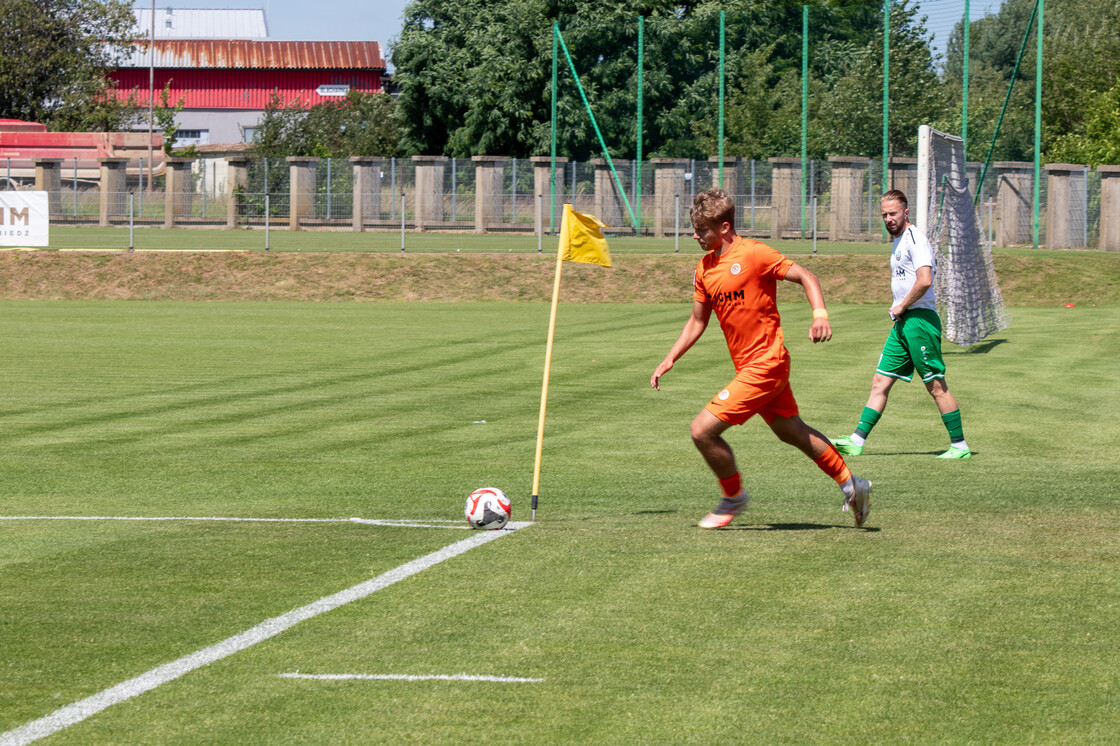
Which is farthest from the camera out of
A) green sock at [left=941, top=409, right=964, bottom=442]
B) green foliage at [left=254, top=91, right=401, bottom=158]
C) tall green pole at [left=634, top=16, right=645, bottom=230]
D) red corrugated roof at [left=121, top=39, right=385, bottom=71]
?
red corrugated roof at [left=121, top=39, right=385, bottom=71]

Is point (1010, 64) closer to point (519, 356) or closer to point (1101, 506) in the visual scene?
point (519, 356)

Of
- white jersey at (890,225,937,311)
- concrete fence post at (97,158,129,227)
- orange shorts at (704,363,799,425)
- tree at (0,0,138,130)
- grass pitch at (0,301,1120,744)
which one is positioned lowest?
grass pitch at (0,301,1120,744)

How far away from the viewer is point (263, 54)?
4250 inches

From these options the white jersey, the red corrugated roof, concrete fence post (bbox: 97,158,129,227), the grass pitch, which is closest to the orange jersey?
the grass pitch

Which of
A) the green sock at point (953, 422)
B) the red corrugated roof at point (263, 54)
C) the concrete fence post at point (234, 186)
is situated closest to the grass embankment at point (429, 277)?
the concrete fence post at point (234, 186)

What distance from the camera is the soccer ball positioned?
8.38m

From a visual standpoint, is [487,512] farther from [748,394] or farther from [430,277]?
[430,277]

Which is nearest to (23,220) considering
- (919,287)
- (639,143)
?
(639,143)

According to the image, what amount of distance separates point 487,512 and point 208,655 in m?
2.82

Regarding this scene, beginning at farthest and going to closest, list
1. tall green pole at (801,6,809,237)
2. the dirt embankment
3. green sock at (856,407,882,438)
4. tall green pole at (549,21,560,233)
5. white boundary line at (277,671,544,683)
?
tall green pole at (549,21,560,233)
tall green pole at (801,6,809,237)
the dirt embankment
green sock at (856,407,882,438)
white boundary line at (277,671,544,683)

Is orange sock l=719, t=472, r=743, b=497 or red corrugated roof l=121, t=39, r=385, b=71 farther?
red corrugated roof l=121, t=39, r=385, b=71

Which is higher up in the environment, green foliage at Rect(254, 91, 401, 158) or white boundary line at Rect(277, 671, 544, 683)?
green foliage at Rect(254, 91, 401, 158)

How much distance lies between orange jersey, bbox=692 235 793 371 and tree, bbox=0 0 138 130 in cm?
7850

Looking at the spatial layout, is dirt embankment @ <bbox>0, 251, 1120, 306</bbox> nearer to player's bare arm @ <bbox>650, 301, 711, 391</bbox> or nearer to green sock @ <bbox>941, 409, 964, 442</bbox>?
green sock @ <bbox>941, 409, 964, 442</bbox>
